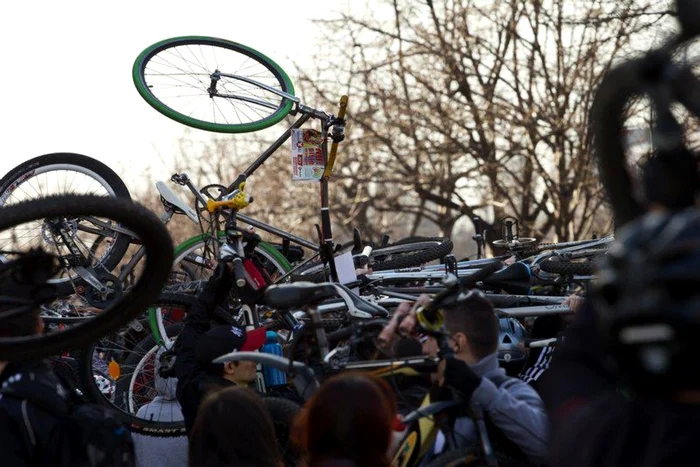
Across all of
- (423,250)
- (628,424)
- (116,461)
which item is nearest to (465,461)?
Answer: (116,461)

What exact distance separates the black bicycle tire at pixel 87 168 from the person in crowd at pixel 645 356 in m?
4.81

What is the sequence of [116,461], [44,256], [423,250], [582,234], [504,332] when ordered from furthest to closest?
[582,234] → [423,250] → [504,332] → [44,256] → [116,461]

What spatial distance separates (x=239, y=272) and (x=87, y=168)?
136cm

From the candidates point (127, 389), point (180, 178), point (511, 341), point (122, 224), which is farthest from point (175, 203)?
point (122, 224)

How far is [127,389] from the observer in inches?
259

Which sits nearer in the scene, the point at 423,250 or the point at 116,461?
the point at 116,461

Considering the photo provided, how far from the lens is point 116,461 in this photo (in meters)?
3.12

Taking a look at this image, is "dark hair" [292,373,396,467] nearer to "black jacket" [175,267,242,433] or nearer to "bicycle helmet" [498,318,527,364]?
"black jacket" [175,267,242,433]

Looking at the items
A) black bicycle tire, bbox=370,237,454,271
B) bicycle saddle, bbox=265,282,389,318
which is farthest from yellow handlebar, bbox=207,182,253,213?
bicycle saddle, bbox=265,282,389,318

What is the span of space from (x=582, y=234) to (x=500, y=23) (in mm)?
3261

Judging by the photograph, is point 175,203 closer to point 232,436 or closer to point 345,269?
point 345,269

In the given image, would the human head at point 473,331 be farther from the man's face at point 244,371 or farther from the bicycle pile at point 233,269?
the man's face at point 244,371

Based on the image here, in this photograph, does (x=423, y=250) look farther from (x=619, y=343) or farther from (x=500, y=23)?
(x=500, y=23)

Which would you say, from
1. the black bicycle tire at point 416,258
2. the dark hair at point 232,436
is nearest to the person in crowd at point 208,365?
the dark hair at point 232,436
